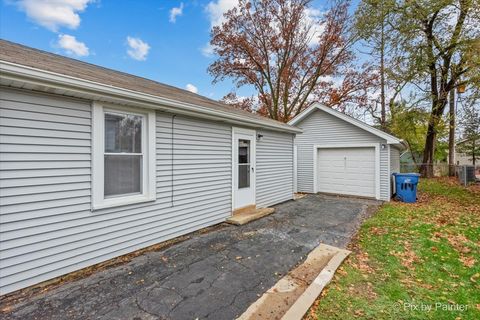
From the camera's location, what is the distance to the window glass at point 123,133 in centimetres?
373

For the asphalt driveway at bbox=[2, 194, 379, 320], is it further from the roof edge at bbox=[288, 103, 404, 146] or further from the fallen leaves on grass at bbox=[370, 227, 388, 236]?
the roof edge at bbox=[288, 103, 404, 146]

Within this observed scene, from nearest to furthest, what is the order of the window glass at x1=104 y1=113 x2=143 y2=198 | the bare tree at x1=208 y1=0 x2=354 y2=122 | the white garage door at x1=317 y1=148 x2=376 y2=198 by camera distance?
the window glass at x1=104 y1=113 x2=143 y2=198 → the white garage door at x1=317 y1=148 x2=376 y2=198 → the bare tree at x1=208 y1=0 x2=354 y2=122

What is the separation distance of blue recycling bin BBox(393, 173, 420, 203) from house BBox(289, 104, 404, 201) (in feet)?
1.16

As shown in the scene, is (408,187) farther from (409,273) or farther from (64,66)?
(64,66)

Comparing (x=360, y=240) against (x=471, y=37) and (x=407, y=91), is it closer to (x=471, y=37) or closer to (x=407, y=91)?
(x=471, y=37)

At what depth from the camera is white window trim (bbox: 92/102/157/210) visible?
11.4 feet

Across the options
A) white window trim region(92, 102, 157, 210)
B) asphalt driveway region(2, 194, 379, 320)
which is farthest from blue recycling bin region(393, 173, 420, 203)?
white window trim region(92, 102, 157, 210)

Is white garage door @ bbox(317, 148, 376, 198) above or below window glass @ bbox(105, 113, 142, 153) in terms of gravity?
below

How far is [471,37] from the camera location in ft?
27.8

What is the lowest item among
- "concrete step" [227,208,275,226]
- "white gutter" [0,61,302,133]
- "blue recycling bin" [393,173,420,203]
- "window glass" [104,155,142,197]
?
"concrete step" [227,208,275,226]

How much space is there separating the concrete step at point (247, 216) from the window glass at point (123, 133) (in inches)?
110

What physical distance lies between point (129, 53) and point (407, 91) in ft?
50.3

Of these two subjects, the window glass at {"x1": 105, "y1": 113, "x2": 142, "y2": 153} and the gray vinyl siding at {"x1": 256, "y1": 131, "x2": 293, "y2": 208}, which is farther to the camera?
the gray vinyl siding at {"x1": 256, "y1": 131, "x2": 293, "y2": 208}

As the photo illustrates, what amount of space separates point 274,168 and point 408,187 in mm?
5042
